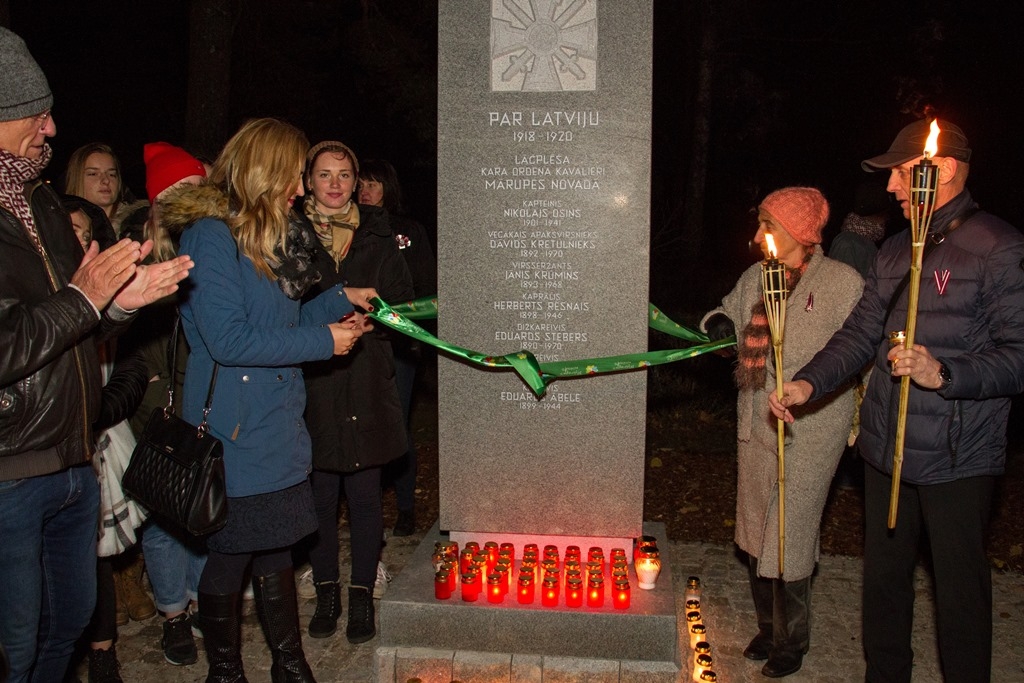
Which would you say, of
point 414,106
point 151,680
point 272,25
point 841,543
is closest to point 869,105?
point 414,106

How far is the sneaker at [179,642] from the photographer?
4449 mm

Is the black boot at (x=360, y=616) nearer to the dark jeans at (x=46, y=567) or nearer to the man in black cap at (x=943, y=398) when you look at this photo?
the dark jeans at (x=46, y=567)

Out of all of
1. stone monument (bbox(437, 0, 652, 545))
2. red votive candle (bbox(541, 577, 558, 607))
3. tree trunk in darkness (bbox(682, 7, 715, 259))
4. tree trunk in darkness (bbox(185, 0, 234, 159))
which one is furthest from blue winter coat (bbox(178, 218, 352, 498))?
tree trunk in darkness (bbox(682, 7, 715, 259))

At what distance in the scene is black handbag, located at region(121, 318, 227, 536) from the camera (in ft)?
11.2

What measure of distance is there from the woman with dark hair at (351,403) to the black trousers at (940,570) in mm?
2287

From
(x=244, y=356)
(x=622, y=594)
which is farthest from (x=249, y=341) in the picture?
(x=622, y=594)

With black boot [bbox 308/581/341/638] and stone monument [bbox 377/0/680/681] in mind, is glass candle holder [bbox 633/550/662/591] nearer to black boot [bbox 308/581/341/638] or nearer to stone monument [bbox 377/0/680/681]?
stone monument [bbox 377/0/680/681]

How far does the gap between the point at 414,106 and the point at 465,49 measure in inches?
427

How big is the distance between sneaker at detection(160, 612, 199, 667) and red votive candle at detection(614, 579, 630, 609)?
212 cm

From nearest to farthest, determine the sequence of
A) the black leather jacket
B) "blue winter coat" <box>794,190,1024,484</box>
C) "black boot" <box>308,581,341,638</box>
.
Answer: the black leather jacket < "blue winter coat" <box>794,190,1024,484</box> < "black boot" <box>308,581,341,638</box>

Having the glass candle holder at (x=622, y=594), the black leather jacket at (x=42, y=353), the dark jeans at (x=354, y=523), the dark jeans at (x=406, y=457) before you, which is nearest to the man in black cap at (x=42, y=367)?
the black leather jacket at (x=42, y=353)

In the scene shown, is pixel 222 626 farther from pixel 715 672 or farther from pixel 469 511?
pixel 715 672

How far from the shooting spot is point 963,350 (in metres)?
3.43

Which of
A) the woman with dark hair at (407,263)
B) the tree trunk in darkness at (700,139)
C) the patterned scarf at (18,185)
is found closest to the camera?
the patterned scarf at (18,185)
